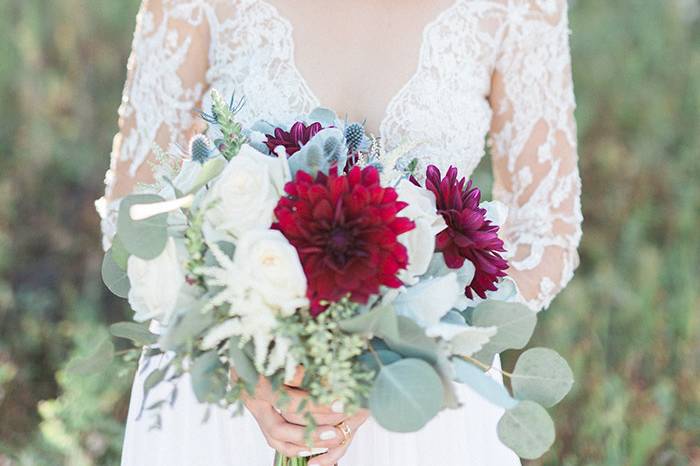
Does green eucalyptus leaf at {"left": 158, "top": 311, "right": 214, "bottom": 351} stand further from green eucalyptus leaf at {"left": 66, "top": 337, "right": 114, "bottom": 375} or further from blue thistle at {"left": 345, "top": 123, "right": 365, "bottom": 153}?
blue thistle at {"left": 345, "top": 123, "right": 365, "bottom": 153}

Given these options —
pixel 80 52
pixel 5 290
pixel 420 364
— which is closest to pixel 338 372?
Answer: pixel 420 364

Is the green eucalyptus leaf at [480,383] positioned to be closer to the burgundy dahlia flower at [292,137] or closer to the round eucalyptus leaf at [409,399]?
the round eucalyptus leaf at [409,399]

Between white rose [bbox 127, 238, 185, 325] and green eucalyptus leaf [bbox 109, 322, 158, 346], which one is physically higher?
white rose [bbox 127, 238, 185, 325]

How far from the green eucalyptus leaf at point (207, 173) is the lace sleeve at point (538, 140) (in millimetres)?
1124

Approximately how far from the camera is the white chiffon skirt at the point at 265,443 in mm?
1820

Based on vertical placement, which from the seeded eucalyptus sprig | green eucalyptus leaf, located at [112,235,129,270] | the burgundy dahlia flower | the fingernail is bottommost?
the fingernail

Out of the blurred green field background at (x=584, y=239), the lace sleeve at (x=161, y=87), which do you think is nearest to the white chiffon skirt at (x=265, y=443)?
the lace sleeve at (x=161, y=87)

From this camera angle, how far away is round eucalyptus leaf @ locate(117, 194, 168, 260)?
116 centimetres

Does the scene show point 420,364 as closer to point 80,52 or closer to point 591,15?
point 80,52

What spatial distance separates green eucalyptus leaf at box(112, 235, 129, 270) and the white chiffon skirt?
587 millimetres

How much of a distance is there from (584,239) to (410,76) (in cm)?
285

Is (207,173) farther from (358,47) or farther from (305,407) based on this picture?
(358,47)

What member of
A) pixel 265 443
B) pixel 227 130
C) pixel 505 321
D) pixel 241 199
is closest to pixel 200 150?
pixel 227 130

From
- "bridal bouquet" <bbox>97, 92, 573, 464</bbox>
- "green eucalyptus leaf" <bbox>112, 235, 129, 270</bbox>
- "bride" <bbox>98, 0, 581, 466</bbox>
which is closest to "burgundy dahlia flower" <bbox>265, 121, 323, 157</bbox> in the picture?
"bridal bouquet" <bbox>97, 92, 573, 464</bbox>
